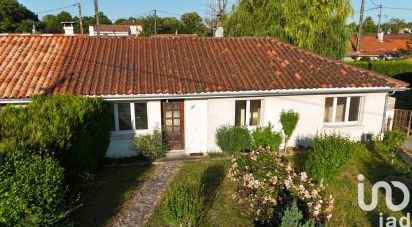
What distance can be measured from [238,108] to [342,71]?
15.3ft

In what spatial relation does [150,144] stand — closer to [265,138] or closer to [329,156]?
[265,138]

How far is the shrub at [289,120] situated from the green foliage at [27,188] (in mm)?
8286

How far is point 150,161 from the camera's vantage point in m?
10.9

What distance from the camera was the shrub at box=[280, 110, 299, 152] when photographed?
11188 millimetres

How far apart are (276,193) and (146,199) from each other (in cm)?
358

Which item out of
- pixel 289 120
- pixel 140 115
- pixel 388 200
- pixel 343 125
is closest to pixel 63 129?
pixel 140 115

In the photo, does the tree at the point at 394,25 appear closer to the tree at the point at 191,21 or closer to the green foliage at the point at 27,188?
the tree at the point at 191,21

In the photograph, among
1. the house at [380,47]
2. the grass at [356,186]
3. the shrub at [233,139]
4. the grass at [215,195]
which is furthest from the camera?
the house at [380,47]

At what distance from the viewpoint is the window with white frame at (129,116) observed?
35.3ft

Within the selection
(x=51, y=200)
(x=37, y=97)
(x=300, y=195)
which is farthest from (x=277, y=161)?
(x=37, y=97)

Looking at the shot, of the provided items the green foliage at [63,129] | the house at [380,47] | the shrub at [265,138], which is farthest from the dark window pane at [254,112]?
the house at [380,47]

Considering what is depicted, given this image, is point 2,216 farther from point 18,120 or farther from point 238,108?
point 238,108

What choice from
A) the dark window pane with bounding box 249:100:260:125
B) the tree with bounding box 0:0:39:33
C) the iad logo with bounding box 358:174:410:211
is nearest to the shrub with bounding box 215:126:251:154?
the dark window pane with bounding box 249:100:260:125

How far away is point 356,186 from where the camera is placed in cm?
890
